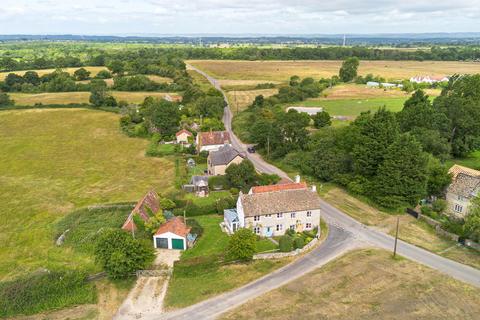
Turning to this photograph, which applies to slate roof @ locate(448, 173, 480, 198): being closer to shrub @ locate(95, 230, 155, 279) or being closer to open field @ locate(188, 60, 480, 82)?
shrub @ locate(95, 230, 155, 279)


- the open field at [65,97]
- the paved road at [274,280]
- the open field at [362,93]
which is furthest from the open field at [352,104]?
the paved road at [274,280]

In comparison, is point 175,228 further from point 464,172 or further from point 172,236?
point 464,172

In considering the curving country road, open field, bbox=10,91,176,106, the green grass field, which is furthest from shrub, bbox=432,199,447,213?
open field, bbox=10,91,176,106

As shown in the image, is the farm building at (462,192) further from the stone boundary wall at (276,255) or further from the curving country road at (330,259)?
the stone boundary wall at (276,255)

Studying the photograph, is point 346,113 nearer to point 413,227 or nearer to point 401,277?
point 413,227

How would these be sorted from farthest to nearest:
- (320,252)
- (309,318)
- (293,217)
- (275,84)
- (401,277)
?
(275,84)
(293,217)
(320,252)
(401,277)
(309,318)

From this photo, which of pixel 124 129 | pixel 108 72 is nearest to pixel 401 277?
pixel 124 129
